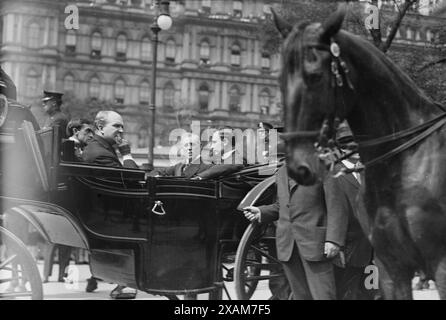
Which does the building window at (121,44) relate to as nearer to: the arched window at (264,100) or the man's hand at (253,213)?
the arched window at (264,100)

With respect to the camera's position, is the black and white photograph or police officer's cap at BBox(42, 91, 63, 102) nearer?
the black and white photograph

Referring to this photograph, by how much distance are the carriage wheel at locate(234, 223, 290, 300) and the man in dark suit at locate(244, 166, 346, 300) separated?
1.55 ft

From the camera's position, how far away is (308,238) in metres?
3.50

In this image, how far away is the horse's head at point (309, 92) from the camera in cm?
263

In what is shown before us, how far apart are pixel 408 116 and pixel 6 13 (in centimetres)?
356

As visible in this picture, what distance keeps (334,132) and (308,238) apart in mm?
917

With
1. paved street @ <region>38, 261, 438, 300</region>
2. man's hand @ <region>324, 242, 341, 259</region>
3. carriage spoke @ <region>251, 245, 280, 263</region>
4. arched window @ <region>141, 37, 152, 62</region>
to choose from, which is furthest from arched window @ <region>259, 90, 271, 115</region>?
man's hand @ <region>324, 242, 341, 259</region>

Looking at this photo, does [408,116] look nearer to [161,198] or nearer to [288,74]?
[288,74]

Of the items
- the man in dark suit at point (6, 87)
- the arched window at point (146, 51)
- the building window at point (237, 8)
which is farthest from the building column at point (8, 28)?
the arched window at point (146, 51)

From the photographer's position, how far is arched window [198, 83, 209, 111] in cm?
1670

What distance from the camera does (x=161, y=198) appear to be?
14.1 ft

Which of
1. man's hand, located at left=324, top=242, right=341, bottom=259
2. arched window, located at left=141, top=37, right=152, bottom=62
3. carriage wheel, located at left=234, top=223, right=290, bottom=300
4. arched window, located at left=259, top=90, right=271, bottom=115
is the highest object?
arched window, located at left=141, top=37, right=152, bottom=62

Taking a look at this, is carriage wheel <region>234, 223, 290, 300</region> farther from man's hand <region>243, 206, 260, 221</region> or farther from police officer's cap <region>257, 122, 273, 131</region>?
police officer's cap <region>257, 122, 273, 131</region>

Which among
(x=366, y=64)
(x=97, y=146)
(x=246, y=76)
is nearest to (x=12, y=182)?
(x=97, y=146)
